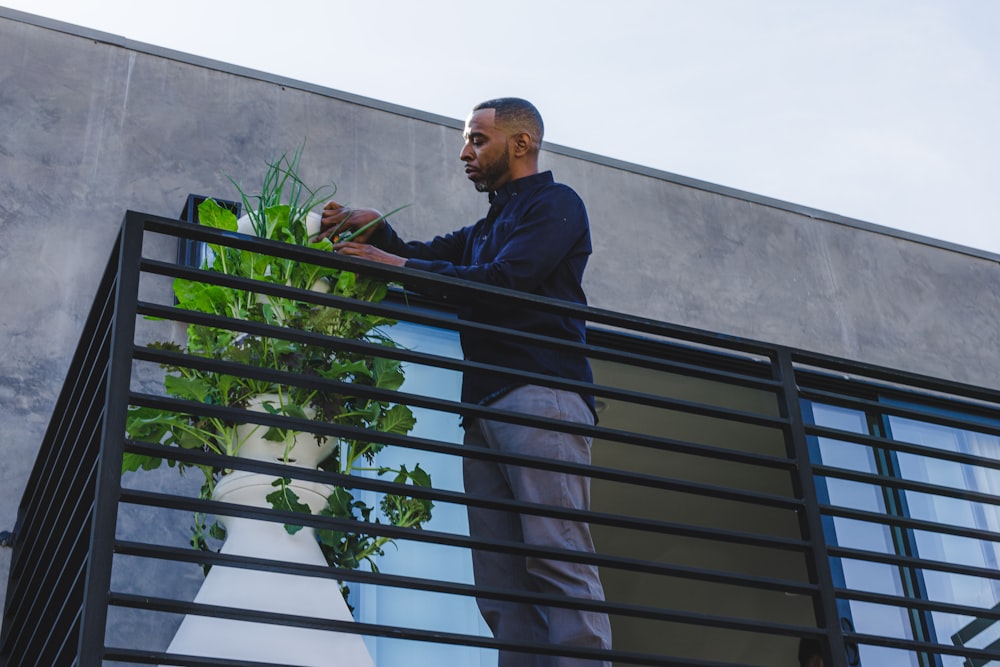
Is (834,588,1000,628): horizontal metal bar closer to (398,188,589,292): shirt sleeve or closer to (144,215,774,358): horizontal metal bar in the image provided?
(144,215,774,358): horizontal metal bar

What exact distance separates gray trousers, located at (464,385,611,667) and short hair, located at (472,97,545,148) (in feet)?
2.94

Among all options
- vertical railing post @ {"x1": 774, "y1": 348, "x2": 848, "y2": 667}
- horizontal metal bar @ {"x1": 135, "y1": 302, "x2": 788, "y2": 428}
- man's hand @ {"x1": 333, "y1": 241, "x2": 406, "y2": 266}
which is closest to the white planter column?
horizontal metal bar @ {"x1": 135, "y1": 302, "x2": 788, "y2": 428}

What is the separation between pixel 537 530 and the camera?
347 centimetres

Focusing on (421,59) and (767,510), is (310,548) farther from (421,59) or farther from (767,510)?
(767,510)

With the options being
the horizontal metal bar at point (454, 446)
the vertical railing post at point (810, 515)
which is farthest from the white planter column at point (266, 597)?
the vertical railing post at point (810, 515)

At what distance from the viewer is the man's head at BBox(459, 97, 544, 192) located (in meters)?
4.15

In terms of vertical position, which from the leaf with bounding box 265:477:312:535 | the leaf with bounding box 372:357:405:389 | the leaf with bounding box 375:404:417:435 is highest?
the leaf with bounding box 372:357:405:389

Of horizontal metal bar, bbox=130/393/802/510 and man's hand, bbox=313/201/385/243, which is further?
man's hand, bbox=313/201/385/243

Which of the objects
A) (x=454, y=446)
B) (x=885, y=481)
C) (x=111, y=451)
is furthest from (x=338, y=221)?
(x=885, y=481)

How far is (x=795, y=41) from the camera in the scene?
288 inches

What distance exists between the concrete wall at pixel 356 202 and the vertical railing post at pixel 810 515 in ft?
7.44

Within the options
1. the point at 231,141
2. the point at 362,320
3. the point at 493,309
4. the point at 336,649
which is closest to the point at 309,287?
the point at 362,320

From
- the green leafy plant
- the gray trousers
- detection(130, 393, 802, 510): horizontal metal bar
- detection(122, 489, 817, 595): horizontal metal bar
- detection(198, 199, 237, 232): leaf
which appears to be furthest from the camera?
detection(198, 199, 237, 232): leaf

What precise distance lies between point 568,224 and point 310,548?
117cm
